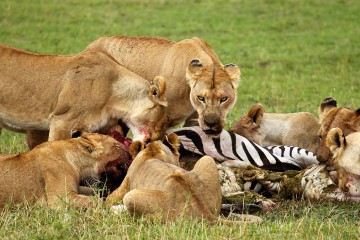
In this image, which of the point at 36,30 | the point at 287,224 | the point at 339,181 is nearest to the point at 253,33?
the point at 36,30

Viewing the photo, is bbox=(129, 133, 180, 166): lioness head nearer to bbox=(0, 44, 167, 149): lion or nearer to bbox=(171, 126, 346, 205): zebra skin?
bbox=(171, 126, 346, 205): zebra skin

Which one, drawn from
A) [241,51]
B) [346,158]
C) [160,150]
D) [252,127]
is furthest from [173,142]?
[241,51]

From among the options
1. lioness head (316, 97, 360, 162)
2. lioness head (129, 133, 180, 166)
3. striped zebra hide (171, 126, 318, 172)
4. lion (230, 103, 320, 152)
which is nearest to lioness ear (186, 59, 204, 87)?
striped zebra hide (171, 126, 318, 172)

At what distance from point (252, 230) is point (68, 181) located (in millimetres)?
1736

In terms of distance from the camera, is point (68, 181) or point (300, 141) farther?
point (300, 141)

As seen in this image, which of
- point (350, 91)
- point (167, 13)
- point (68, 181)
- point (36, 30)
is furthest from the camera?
point (167, 13)

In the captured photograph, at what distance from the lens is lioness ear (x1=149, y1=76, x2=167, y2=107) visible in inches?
371

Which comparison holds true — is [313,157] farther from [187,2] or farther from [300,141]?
[187,2]

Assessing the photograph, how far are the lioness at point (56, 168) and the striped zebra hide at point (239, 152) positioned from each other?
1.16 metres

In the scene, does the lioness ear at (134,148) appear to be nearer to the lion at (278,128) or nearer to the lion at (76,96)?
the lion at (76,96)

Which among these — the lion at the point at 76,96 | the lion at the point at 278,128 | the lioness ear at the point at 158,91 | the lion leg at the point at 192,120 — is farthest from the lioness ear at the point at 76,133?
the lion at the point at 278,128

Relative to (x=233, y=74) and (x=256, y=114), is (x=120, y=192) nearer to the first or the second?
(x=233, y=74)

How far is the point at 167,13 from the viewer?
21297mm

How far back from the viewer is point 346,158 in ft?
27.4
